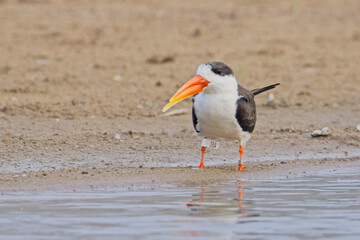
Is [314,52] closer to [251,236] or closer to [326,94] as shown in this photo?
[326,94]

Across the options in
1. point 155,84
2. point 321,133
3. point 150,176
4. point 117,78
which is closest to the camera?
point 150,176

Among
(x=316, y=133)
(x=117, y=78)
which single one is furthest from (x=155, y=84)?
(x=316, y=133)

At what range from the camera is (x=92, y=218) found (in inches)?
223

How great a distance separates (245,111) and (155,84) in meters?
4.37

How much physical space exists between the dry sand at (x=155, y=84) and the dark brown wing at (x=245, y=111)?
46 centimetres

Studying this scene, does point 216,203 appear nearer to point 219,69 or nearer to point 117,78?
point 219,69

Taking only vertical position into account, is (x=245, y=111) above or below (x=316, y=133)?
above

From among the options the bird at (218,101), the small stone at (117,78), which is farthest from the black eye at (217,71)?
the small stone at (117,78)

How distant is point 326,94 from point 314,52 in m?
2.53

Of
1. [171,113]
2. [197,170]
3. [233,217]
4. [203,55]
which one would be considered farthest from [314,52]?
[233,217]

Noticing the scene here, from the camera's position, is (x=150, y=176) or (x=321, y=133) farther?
(x=321, y=133)

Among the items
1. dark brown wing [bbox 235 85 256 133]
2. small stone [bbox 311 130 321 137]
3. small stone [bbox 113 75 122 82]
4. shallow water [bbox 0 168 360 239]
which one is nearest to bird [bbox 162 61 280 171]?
dark brown wing [bbox 235 85 256 133]

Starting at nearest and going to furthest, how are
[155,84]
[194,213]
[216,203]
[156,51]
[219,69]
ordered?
[194,213]
[216,203]
[219,69]
[155,84]
[156,51]

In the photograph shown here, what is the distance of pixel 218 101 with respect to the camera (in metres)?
7.11
